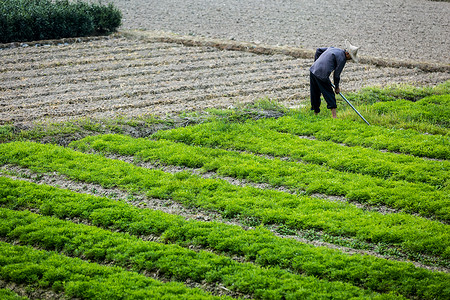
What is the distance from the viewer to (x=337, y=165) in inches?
356

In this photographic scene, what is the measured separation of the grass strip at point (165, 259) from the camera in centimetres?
571

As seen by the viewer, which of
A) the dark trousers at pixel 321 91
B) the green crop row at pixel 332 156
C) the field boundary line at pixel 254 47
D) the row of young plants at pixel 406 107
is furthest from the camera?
the field boundary line at pixel 254 47

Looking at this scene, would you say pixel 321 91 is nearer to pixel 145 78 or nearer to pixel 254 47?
pixel 145 78

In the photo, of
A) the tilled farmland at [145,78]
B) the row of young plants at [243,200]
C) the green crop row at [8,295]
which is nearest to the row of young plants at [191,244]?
the row of young plants at [243,200]

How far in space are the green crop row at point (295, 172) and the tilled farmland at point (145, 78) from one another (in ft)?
6.48

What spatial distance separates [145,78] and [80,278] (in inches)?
366

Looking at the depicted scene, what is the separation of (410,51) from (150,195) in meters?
13.2

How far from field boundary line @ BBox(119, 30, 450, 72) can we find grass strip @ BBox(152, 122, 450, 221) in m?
6.87

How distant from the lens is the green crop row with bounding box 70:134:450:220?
25.4 ft

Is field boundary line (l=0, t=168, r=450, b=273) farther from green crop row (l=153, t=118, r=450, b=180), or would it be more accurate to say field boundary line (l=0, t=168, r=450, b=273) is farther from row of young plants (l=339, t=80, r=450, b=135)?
row of young plants (l=339, t=80, r=450, b=135)

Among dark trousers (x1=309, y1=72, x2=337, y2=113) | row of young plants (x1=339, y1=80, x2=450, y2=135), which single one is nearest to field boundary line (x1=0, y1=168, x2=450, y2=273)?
dark trousers (x1=309, y1=72, x2=337, y2=113)

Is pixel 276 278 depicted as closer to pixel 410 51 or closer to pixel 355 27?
pixel 410 51

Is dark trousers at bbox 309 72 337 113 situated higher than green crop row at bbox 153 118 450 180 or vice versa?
dark trousers at bbox 309 72 337 113

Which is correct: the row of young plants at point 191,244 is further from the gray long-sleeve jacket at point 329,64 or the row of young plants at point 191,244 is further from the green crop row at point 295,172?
the gray long-sleeve jacket at point 329,64
